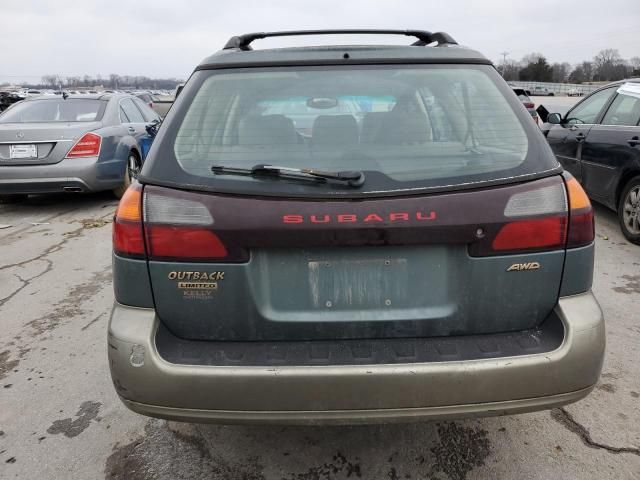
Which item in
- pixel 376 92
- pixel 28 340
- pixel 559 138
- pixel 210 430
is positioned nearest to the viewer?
pixel 376 92

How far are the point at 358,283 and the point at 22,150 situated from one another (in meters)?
6.39

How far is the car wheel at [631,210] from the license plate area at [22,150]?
7.01m

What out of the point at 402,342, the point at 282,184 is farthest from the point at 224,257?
the point at 402,342

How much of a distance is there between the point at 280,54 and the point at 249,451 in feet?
5.73

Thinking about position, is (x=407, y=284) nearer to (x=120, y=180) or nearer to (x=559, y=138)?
(x=559, y=138)

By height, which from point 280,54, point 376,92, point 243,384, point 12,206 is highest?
point 280,54

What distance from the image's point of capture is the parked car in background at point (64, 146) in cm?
659

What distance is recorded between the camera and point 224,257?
1754 mm

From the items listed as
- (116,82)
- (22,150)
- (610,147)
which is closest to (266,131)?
(610,147)

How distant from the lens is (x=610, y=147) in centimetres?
544

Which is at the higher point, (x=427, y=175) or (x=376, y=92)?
(x=376, y=92)

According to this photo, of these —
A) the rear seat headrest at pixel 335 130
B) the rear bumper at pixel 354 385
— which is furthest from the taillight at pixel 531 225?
the rear seat headrest at pixel 335 130

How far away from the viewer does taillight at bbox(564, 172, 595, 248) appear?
1812 millimetres

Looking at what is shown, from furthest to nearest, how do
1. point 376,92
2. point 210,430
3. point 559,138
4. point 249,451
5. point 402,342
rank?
point 559,138
point 210,430
point 249,451
point 376,92
point 402,342
